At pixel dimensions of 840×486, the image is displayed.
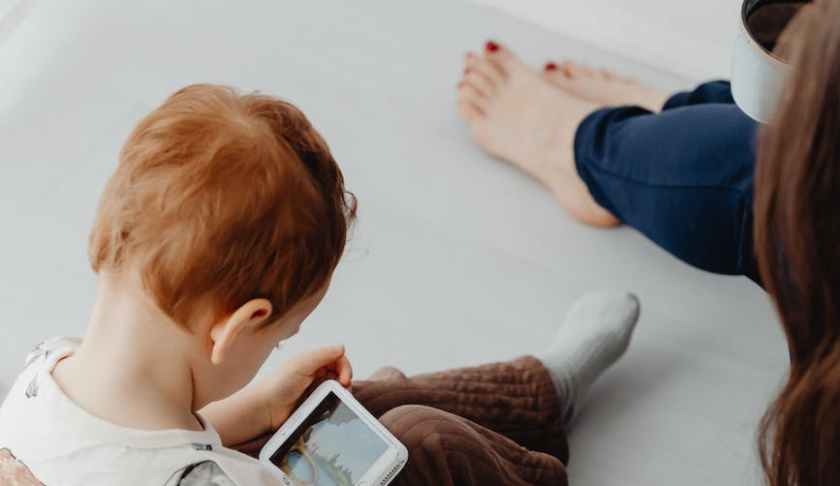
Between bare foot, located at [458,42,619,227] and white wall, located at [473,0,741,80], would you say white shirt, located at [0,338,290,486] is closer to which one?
bare foot, located at [458,42,619,227]

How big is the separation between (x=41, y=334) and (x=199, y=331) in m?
0.47

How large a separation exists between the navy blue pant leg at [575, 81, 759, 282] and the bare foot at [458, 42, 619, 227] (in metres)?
0.03

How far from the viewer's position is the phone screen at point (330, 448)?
2.73ft

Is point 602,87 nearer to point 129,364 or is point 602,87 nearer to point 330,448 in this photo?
point 330,448

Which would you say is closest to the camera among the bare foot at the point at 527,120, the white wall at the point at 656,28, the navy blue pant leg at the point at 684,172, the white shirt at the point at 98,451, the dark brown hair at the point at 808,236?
the dark brown hair at the point at 808,236

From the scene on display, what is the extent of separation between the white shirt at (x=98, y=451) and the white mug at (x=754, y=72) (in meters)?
0.47

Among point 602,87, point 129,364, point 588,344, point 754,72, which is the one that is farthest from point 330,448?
point 602,87

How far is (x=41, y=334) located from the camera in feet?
3.56

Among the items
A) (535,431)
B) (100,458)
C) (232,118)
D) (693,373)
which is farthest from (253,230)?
(693,373)

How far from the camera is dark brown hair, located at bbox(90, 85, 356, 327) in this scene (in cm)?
64

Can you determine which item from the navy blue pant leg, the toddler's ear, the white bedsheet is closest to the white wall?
the white bedsheet

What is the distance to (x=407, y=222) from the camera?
46.4 inches

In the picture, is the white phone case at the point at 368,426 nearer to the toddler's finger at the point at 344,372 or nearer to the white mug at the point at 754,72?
the toddler's finger at the point at 344,372

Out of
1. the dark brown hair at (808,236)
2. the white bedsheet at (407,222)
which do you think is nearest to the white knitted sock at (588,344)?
the white bedsheet at (407,222)
